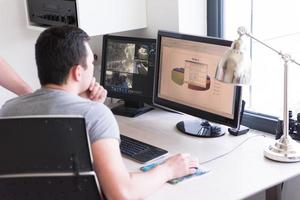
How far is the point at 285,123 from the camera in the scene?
1996mm

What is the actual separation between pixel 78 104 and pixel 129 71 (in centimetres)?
113

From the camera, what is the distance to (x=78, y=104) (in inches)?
61.9

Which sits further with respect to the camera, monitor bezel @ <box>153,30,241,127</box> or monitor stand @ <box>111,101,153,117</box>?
monitor stand @ <box>111,101,153,117</box>

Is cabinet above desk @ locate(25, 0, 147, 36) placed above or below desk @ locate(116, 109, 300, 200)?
above

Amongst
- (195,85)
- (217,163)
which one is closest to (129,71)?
(195,85)

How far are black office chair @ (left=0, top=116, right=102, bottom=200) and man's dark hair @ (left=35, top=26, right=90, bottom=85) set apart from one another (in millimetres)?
282

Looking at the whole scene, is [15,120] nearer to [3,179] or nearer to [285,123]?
[3,179]

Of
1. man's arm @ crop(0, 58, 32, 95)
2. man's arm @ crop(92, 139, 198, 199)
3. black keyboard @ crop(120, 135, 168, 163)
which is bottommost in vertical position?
black keyboard @ crop(120, 135, 168, 163)

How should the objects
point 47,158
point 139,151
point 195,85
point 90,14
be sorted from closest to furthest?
1. point 47,158
2. point 139,151
3. point 195,85
4. point 90,14

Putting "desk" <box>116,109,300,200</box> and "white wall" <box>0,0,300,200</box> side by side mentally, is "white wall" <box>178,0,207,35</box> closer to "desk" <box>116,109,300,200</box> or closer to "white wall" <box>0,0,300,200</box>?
"white wall" <box>0,0,300,200</box>

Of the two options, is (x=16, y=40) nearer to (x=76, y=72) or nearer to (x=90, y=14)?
(x=90, y=14)

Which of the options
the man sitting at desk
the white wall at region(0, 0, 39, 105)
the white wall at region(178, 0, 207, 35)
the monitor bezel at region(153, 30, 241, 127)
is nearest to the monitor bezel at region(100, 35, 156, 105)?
the monitor bezel at region(153, 30, 241, 127)

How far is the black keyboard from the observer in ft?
6.74

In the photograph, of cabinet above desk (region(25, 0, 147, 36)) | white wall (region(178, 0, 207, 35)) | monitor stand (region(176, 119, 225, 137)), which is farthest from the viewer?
white wall (region(178, 0, 207, 35))
